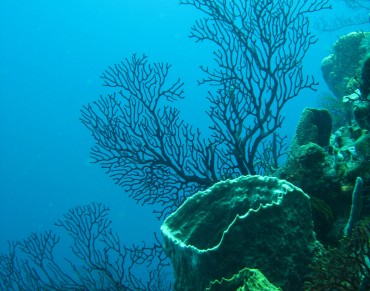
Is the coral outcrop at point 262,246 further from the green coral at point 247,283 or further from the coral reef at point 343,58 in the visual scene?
the coral reef at point 343,58

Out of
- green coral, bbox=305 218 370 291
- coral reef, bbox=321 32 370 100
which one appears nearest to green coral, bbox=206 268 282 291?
green coral, bbox=305 218 370 291

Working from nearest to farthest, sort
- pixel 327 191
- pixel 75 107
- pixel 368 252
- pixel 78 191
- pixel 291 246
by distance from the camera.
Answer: pixel 368 252 → pixel 291 246 → pixel 327 191 → pixel 78 191 → pixel 75 107

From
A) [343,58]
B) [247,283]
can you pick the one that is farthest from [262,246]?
[343,58]

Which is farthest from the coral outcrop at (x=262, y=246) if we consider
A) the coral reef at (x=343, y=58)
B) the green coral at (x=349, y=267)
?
the coral reef at (x=343, y=58)

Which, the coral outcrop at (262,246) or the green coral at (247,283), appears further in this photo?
the coral outcrop at (262,246)

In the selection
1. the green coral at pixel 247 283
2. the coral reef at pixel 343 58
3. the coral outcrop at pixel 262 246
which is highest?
the coral reef at pixel 343 58

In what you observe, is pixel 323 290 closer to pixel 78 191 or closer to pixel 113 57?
pixel 78 191

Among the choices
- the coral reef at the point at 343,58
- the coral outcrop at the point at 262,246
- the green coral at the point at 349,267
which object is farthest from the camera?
the coral reef at the point at 343,58

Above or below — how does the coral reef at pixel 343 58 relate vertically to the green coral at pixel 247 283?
above

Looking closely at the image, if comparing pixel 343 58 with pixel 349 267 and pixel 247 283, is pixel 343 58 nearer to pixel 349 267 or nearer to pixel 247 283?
pixel 349 267

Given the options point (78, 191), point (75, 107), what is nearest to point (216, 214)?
point (78, 191)

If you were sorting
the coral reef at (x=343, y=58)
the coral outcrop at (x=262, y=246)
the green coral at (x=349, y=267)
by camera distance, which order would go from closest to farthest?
the green coral at (x=349, y=267) → the coral outcrop at (x=262, y=246) → the coral reef at (x=343, y=58)

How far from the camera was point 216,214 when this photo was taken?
148 inches

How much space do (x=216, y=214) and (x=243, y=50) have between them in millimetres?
4790
